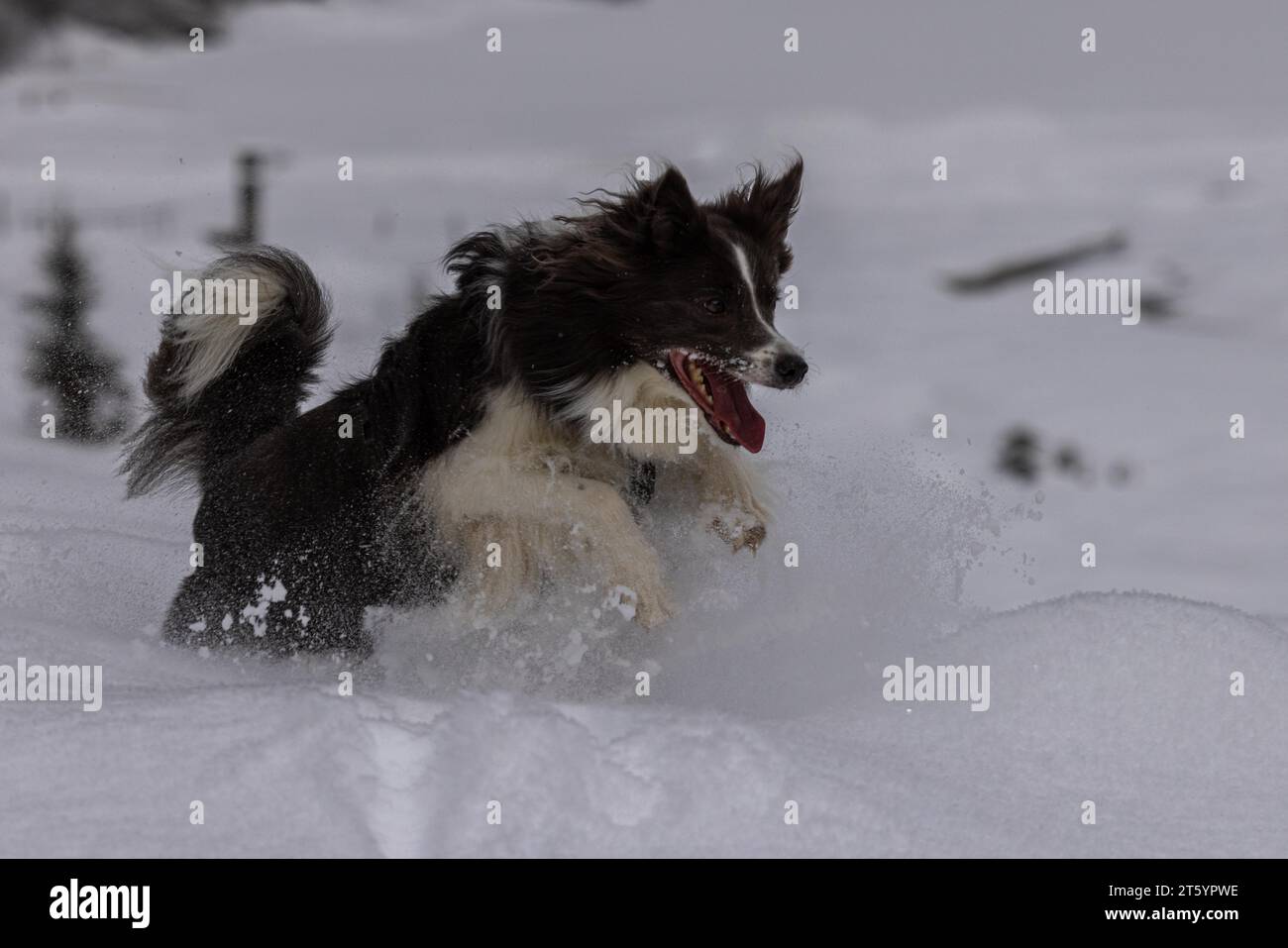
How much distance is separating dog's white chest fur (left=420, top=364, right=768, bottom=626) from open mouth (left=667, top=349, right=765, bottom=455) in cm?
6

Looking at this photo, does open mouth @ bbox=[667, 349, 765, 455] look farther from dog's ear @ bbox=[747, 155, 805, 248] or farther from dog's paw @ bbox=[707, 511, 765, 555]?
dog's ear @ bbox=[747, 155, 805, 248]

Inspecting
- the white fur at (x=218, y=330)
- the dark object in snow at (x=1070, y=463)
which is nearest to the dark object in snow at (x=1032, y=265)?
the dark object in snow at (x=1070, y=463)

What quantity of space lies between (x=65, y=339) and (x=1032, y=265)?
34.8ft

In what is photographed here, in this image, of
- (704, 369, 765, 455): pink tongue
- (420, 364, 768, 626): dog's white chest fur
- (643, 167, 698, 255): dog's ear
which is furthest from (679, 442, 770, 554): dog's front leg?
(643, 167, 698, 255): dog's ear

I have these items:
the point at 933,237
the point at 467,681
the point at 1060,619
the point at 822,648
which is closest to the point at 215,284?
the point at 467,681

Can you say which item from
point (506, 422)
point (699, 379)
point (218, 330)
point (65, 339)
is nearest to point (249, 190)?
point (65, 339)

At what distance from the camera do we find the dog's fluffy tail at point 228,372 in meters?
5.05

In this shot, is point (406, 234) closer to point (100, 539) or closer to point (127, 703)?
point (100, 539)

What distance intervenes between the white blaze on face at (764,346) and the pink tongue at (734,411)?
0.63 ft

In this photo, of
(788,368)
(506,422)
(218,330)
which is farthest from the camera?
(218,330)

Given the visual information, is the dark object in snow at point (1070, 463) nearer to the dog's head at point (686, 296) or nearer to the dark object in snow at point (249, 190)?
the dark object in snow at point (249, 190)

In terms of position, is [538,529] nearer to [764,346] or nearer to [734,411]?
[734,411]

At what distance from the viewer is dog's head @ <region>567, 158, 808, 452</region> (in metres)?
4.55

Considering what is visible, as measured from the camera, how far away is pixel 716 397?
462cm
